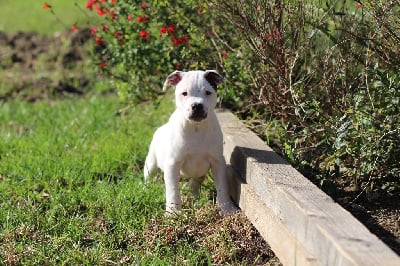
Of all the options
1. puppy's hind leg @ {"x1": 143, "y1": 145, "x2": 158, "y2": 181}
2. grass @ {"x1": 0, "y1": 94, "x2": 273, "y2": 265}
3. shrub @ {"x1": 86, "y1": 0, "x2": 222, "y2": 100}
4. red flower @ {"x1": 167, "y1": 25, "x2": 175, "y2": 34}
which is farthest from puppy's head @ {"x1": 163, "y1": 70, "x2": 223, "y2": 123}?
red flower @ {"x1": 167, "y1": 25, "x2": 175, "y2": 34}

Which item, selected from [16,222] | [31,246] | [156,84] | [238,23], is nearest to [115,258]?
[31,246]

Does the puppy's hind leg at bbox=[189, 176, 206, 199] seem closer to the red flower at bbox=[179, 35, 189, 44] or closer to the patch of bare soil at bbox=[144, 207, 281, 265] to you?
the patch of bare soil at bbox=[144, 207, 281, 265]

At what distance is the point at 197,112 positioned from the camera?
4.54 meters

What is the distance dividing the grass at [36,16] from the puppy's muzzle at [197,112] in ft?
24.6

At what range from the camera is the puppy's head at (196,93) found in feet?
15.0

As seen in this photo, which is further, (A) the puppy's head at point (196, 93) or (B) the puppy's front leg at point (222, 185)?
(B) the puppy's front leg at point (222, 185)

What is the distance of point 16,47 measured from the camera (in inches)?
453

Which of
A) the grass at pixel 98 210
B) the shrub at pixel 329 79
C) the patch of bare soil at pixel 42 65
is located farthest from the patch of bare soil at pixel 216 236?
the patch of bare soil at pixel 42 65

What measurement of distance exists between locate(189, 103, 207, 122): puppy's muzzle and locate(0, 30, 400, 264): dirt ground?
0.68m

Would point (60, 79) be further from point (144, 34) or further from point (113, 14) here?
point (144, 34)

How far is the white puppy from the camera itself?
15.3ft

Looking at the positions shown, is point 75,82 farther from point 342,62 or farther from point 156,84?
point 342,62

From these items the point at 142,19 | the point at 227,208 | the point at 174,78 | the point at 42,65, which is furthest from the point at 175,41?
the point at 42,65

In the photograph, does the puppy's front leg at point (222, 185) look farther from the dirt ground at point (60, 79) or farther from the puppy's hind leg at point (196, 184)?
the puppy's hind leg at point (196, 184)
